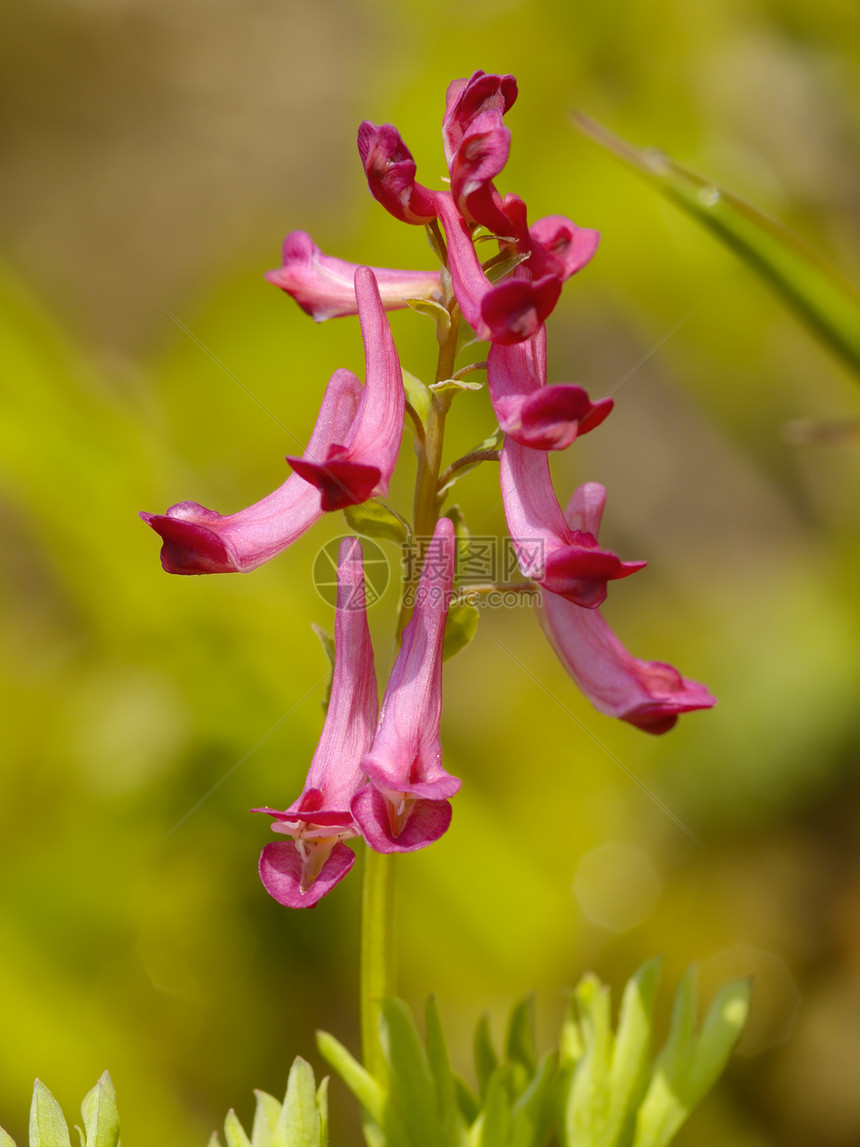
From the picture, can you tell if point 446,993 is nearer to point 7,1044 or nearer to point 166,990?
point 166,990

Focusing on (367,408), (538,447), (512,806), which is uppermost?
(367,408)

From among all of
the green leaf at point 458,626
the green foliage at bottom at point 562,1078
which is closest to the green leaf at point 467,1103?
the green foliage at bottom at point 562,1078

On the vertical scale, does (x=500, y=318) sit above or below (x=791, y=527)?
above

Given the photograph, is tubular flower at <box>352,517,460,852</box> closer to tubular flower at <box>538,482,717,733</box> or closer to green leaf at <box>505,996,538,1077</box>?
tubular flower at <box>538,482,717,733</box>

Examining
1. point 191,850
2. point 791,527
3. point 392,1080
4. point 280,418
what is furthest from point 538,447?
point 791,527

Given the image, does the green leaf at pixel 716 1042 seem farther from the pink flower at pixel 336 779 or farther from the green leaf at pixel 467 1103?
the pink flower at pixel 336 779

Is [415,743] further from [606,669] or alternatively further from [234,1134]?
[234,1134]
